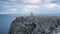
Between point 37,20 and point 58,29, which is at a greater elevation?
point 37,20

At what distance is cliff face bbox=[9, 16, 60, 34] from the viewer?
3.65m

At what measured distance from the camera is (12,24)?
13.1 ft

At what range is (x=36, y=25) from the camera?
3.74 meters

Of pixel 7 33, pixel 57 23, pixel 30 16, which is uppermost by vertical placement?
pixel 30 16

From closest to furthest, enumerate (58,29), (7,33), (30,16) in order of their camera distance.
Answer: (58,29), (30,16), (7,33)

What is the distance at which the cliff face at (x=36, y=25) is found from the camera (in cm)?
365

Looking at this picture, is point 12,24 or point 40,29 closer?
point 40,29

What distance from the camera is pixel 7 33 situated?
4.12 m

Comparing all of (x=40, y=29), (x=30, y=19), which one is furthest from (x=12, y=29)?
(x=40, y=29)

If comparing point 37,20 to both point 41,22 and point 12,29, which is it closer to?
point 41,22

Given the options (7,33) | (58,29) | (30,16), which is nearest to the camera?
(58,29)

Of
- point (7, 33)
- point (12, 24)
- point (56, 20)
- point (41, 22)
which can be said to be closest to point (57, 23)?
point (56, 20)

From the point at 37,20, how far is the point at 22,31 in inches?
24.5

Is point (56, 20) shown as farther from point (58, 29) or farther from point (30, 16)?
point (30, 16)
